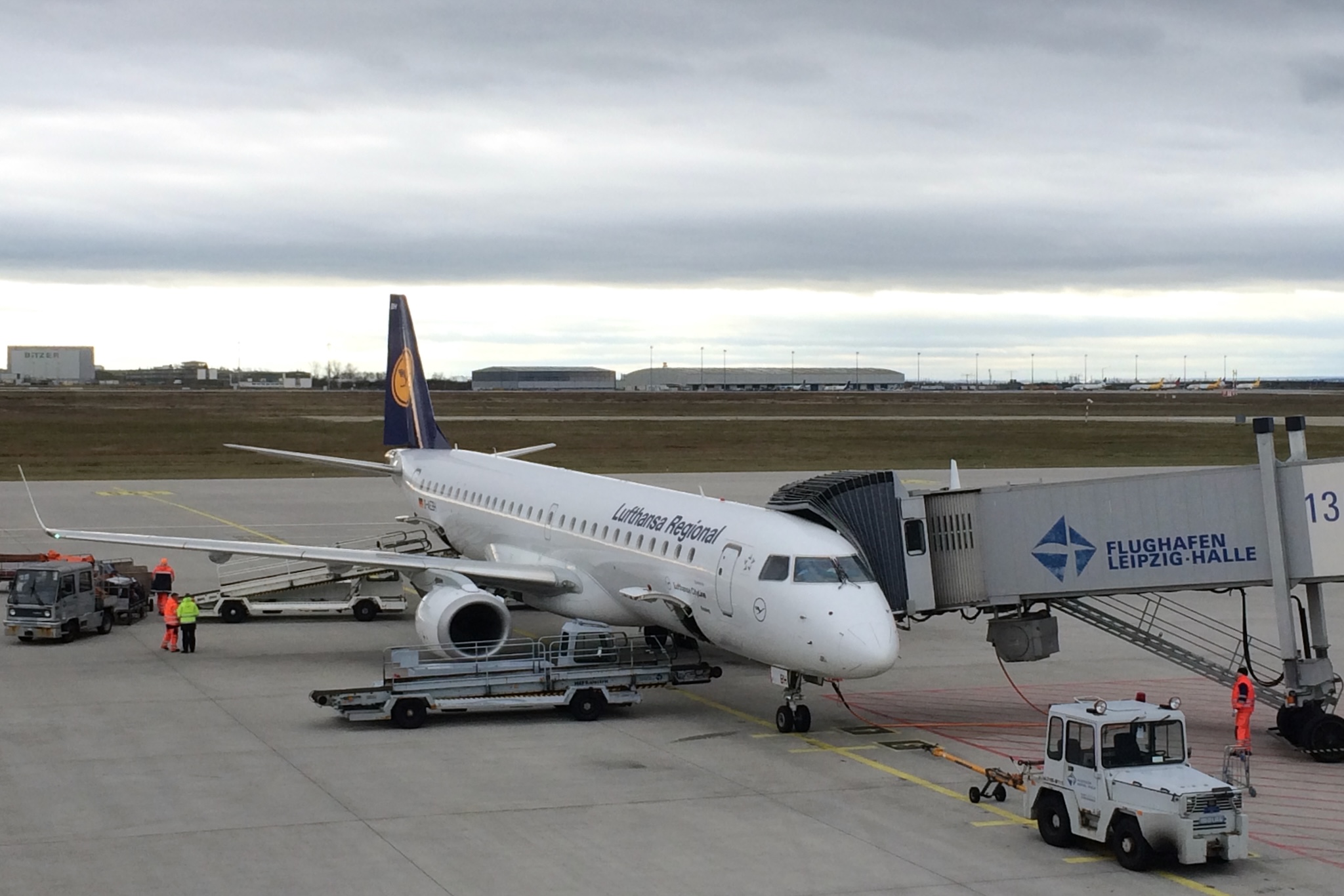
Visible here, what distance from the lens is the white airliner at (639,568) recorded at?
23578 mm

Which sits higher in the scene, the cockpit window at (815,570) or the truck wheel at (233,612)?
the cockpit window at (815,570)

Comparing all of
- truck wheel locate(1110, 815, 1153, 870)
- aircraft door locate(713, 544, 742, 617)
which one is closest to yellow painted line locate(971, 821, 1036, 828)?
truck wheel locate(1110, 815, 1153, 870)

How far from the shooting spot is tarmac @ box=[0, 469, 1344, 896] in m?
17.0

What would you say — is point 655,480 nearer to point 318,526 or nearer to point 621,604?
point 318,526

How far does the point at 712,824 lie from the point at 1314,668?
1123cm

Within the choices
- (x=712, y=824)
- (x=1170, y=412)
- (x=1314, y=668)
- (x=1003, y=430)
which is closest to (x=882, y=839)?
(x=712, y=824)

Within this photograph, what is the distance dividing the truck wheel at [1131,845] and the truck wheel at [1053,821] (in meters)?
0.70

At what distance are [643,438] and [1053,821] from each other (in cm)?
9401

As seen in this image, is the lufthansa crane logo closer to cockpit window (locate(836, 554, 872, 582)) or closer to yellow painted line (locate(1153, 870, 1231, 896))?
cockpit window (locate(836, 554, 872, 582))

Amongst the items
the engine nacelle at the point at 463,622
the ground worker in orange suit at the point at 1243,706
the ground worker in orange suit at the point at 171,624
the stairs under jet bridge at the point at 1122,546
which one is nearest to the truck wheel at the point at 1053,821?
the ground worker in orange suit at the point at 1243,706

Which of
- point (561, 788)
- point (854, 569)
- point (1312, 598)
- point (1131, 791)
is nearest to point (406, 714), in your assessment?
point (561, 788)

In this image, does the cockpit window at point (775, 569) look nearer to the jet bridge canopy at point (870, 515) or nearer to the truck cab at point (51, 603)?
the jet bridge canopy at point (870, 515)

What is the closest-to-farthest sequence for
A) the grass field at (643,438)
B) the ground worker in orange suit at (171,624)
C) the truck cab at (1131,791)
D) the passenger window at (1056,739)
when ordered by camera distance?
the truck cab at (1131,791) → the passenger window at (1056,739) → the ground worker in orange suit at (171,624) → the grass field at (643,438)

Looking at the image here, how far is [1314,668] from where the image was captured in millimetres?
23938
